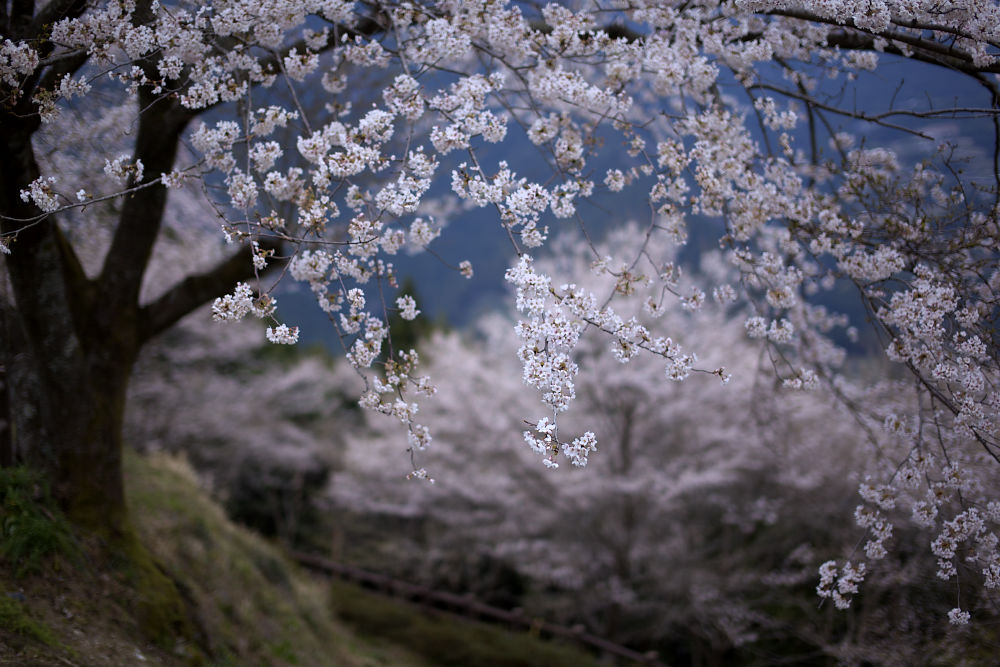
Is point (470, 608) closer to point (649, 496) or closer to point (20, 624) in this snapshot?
point (649, 496)

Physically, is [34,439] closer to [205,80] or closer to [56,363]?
[56,363]

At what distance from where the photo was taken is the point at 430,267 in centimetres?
2141

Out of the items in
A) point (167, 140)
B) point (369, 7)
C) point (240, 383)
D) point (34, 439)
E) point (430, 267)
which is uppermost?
point (430, 267)

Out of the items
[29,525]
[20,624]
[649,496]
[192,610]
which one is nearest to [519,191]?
[20,624]

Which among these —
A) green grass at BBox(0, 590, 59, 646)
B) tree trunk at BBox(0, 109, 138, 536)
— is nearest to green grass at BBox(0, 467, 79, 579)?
tree trunk at BBox(0, 109, 138, 536)

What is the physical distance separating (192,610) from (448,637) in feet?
18.0

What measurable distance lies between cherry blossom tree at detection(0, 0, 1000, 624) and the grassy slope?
43cm

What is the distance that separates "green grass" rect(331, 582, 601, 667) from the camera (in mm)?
8531

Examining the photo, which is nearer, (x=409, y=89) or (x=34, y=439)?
(x=409, y=89)

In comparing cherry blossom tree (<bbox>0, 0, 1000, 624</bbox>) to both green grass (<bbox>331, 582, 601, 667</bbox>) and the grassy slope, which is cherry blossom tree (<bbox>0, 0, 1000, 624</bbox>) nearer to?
the grassy slope

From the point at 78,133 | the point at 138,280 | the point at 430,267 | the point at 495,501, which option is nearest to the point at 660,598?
the point at 495,501

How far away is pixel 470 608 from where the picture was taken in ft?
35.6

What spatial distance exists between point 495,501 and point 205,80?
31.6 feet

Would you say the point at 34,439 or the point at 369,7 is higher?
the point at 369,7
